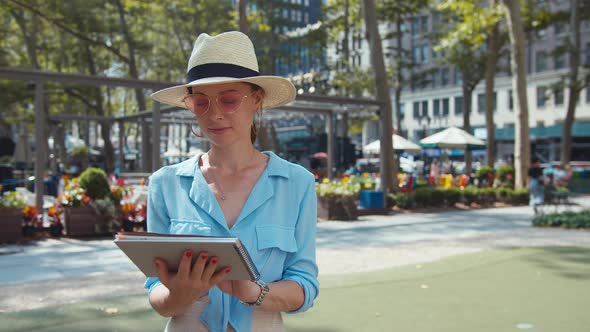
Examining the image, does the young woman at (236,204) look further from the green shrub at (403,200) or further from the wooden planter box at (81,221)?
the green shrub at (403,200)

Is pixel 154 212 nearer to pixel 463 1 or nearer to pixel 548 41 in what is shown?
pixel 463 1

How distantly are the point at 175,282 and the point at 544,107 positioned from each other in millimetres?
57980

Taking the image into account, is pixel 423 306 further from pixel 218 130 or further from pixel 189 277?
pixel 189 277

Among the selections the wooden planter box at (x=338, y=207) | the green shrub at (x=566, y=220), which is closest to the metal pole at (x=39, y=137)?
the wooden planter box at (x=338, y=207)

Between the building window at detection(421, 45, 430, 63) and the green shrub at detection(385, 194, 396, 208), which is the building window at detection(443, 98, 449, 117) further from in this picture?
the green shrub at detection(385, 194, 396, 208)

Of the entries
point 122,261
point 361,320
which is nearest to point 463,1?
point 122,261

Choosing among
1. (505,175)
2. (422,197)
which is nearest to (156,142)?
(422,197)

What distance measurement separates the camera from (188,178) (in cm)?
201

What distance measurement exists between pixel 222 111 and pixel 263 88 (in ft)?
0.77

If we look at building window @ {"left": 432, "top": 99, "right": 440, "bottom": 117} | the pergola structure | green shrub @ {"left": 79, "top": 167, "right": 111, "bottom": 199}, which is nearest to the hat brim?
green shrub @ {"left": 79, "top": 167, "right": 111, "bottom": 199}

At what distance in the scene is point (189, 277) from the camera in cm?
167

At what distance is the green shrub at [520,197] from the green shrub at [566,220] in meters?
6.73

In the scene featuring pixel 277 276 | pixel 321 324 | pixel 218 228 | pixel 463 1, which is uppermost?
pixel 463 1

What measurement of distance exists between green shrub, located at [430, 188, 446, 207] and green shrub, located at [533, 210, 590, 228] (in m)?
4.92
